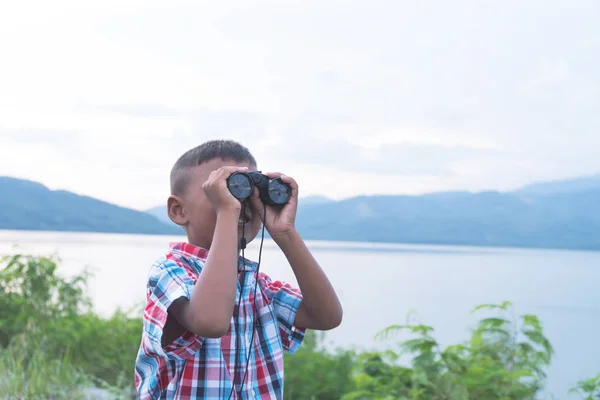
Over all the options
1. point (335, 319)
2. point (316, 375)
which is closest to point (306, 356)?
point (316, 375)

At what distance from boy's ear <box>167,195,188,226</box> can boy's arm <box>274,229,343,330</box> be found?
0.81 feet

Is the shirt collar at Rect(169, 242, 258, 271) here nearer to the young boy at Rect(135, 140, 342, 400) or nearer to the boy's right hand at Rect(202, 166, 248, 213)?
the young boy at Rect(135, 140, 342, 400)

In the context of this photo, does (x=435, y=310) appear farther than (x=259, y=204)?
Yes

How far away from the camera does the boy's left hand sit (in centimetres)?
169

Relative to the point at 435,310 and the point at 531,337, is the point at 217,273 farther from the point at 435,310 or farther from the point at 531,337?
the point at 435,310

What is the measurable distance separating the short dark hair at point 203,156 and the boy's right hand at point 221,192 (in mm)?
118

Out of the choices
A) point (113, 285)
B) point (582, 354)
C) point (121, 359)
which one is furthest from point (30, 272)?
point (582, 354)

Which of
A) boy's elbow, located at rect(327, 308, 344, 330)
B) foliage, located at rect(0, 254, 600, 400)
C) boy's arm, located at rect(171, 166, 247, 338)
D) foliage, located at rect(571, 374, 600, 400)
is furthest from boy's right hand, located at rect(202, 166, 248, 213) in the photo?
foliage, located at rect(571, 374, 600, 400)

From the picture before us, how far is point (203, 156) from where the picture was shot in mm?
1735

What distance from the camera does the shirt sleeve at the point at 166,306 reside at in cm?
153

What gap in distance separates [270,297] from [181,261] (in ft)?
0.92

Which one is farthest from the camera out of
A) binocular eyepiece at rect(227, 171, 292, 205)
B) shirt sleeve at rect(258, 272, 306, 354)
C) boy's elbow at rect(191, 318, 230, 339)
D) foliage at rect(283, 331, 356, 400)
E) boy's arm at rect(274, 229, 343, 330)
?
foliage at rect(283, 331, 356, 400)

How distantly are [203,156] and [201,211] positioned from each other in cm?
14

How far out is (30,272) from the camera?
5832 mm
